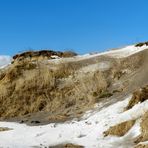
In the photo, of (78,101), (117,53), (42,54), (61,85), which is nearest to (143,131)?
(78,101)

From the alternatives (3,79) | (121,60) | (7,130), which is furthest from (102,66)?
(7,130)

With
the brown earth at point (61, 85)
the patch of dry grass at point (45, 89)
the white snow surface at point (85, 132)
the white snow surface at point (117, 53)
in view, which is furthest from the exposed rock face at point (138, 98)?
the white snow surface at point (117, 53)

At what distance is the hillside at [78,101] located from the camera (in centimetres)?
2606

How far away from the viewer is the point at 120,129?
84.9 ft

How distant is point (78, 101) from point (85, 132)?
9.87 m

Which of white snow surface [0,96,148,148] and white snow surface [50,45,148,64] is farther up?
white snow surface [50,45,148,64]

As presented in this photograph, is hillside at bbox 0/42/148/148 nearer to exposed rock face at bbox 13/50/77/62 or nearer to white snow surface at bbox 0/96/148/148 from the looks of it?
white snow surface at bbox 0/96/148/148

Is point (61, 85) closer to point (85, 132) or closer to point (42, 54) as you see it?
point (42, 54)

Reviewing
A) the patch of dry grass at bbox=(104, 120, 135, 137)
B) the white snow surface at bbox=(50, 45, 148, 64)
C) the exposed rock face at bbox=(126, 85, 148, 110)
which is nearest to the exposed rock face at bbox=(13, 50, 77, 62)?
the white snow surface at bbox=(50, 45, 148, 64)

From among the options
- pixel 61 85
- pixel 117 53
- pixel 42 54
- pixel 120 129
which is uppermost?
pixel 42 54

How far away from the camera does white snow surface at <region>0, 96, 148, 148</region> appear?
82.3 feet

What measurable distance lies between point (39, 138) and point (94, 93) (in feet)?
34.1

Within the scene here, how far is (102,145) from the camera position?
79.5 feet

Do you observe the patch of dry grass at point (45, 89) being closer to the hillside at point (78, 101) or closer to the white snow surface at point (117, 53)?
the hillside at point (78, 101)
